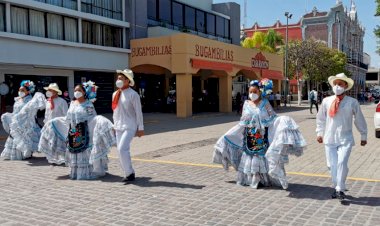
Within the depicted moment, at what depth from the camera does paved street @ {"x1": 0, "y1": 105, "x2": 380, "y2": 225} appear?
5133 mm

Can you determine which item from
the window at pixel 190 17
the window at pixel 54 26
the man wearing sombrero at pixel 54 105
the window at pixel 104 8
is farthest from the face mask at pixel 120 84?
the window at pixel 190 17

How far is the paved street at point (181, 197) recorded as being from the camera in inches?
202

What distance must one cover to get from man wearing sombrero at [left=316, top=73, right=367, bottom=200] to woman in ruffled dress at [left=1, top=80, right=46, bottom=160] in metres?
6.32

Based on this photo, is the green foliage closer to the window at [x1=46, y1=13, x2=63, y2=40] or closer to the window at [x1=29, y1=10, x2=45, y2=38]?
the window at [x1=46, y1=13, x2=63, y2=40]

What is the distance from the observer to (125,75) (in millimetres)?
7352

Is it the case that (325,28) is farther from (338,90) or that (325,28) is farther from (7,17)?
(338,90)

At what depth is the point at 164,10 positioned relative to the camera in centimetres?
3052

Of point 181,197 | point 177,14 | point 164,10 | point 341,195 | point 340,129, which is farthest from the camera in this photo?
point 177,14

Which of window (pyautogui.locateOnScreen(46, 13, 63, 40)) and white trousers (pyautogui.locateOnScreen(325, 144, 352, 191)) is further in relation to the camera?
window (pyautogui.locateOnScreen(46, 13, 63, 40))

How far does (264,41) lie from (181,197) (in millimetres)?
47183

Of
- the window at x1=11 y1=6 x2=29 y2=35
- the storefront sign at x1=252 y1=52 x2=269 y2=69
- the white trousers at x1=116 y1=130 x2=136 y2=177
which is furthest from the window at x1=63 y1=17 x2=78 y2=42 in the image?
the white trousers at x1=116 y1=130 x2=136 y2=177

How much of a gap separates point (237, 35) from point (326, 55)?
14.7 m

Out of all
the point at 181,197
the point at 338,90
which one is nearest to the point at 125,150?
the point at 181,197

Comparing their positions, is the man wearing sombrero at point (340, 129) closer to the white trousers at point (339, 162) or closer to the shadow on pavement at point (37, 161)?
the white trousers at point (339, 162)
